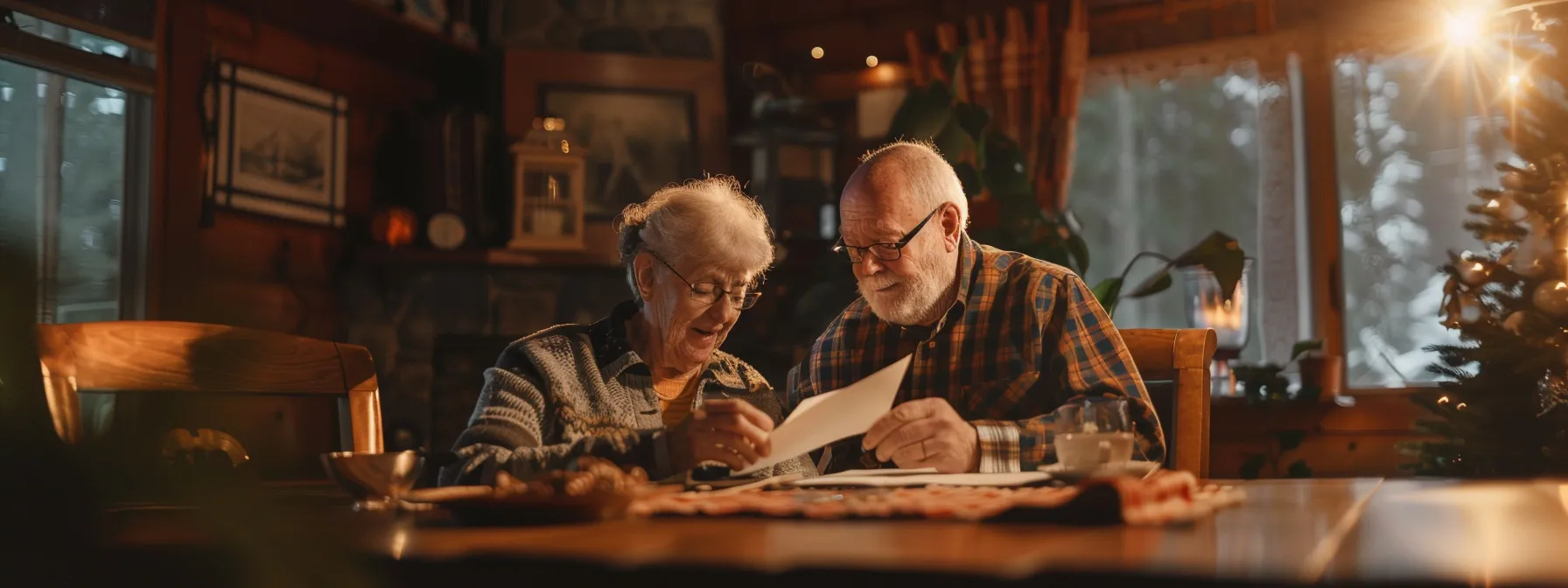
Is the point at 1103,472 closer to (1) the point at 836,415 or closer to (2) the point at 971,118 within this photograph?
(1) the point at 836,415

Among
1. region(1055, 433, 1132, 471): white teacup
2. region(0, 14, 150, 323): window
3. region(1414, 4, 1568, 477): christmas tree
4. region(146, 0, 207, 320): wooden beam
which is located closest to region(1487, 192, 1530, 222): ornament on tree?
region(1414, 4, 1568, 477): christmas tree

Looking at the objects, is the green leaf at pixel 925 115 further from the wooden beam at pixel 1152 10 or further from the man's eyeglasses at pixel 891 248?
the man's eyeglasses at pixel 891 248

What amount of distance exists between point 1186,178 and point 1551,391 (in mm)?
1574

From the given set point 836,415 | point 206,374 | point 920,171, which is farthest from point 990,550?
point 920,171

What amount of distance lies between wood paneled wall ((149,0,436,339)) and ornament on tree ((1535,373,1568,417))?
9.56 ft

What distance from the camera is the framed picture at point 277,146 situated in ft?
11.7

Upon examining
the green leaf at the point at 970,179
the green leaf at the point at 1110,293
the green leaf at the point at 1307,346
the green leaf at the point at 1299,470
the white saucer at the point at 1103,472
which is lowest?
the green leaf at the point at 1299,470

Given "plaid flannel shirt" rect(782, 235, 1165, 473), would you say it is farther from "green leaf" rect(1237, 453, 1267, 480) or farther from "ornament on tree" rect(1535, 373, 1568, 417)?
"green leaf" rect(1237, 453, 1267, 480)

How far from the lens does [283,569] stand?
0.83ft

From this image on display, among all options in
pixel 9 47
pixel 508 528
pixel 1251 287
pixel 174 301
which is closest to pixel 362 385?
pixel 508 528

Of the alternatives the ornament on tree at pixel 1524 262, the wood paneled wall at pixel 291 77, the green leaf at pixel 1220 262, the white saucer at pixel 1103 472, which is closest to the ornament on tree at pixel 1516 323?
the ornament on tree at pixel 1524 262

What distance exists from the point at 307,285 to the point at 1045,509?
11.4ft

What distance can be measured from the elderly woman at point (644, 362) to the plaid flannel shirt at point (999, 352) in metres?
0.21

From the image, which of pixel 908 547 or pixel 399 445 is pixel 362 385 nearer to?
pixel 908 547
